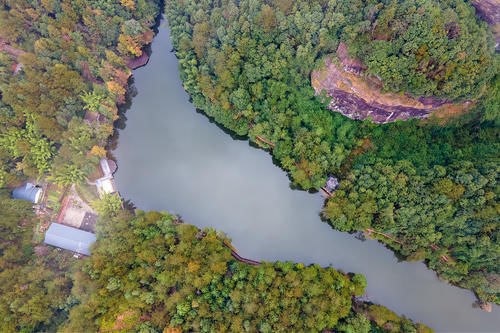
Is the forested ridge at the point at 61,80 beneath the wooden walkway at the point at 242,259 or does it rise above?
above

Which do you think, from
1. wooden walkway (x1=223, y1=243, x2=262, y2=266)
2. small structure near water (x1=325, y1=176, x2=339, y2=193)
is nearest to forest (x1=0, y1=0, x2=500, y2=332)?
small structure near water (x1=325, y1=176, x2=339, y2=193)

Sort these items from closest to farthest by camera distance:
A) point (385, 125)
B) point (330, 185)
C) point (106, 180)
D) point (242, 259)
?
point (385, 125)
point (242, 259)
point (330, 185)
point (106, 180)

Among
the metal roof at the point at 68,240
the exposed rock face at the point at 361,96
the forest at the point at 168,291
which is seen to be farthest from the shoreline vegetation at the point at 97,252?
the exposed rock face at the point at 361,96

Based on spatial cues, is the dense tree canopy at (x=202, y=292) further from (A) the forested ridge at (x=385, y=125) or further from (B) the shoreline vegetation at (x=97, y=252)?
(A) the forested ridge at (x=385, y=125)

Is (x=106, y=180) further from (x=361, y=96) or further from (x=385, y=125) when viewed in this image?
(x=385, y=125)

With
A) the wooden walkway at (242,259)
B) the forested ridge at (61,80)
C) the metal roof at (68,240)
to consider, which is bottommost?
the metal roof at (68,240)

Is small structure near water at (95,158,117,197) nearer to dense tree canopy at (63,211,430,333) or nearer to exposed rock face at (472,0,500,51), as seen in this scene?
dense tree canopy at (63,211,430,333)

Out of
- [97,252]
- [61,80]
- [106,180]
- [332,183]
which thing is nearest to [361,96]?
[332,183]
